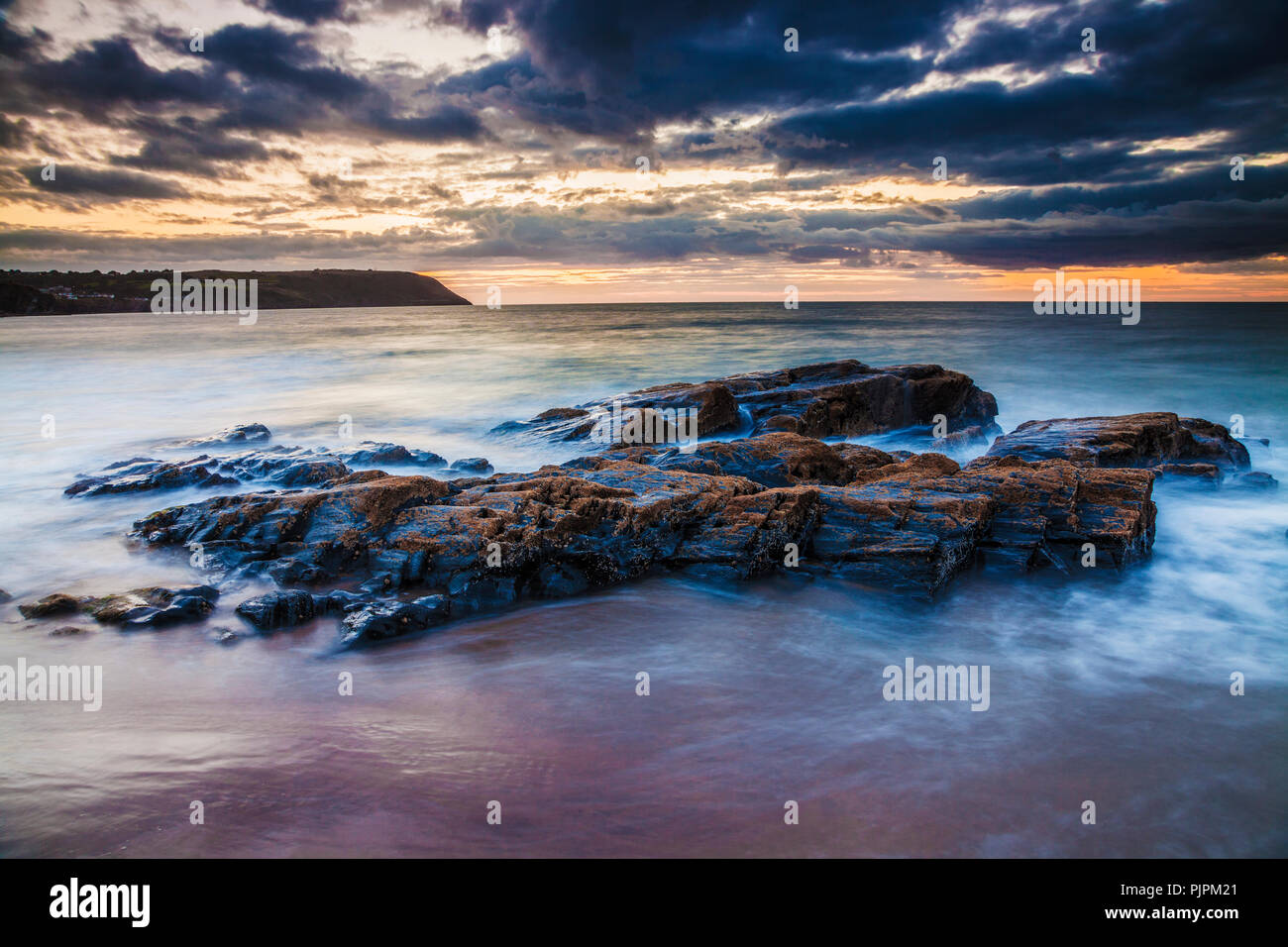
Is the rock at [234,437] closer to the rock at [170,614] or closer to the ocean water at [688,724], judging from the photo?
the ocean water at [688,724]

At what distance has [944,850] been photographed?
4254mm

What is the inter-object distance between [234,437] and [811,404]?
14395mm

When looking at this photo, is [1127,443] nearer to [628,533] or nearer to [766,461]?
[766,461]

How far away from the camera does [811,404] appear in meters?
15.7

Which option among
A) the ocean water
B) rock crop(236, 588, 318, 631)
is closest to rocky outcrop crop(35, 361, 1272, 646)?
rock crop(236, 588, 318, 631)

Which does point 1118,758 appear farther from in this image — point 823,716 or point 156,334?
point 156,334

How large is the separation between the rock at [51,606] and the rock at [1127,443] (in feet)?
42.6

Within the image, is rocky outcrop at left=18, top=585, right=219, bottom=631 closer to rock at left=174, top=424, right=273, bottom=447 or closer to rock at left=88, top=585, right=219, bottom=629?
rock at left=88, top=585, right=219, bottom=629

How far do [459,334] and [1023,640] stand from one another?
190ft

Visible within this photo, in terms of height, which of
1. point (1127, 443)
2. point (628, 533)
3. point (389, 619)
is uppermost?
point (1127, 443)

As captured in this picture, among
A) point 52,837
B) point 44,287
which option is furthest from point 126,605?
point 44,287

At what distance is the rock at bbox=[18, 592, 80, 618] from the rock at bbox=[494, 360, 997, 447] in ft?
33.5

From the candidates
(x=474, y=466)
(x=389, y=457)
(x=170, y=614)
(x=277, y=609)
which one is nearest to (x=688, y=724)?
(x=277, y=609)

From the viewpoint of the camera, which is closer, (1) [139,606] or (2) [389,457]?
(1) [139,606]
